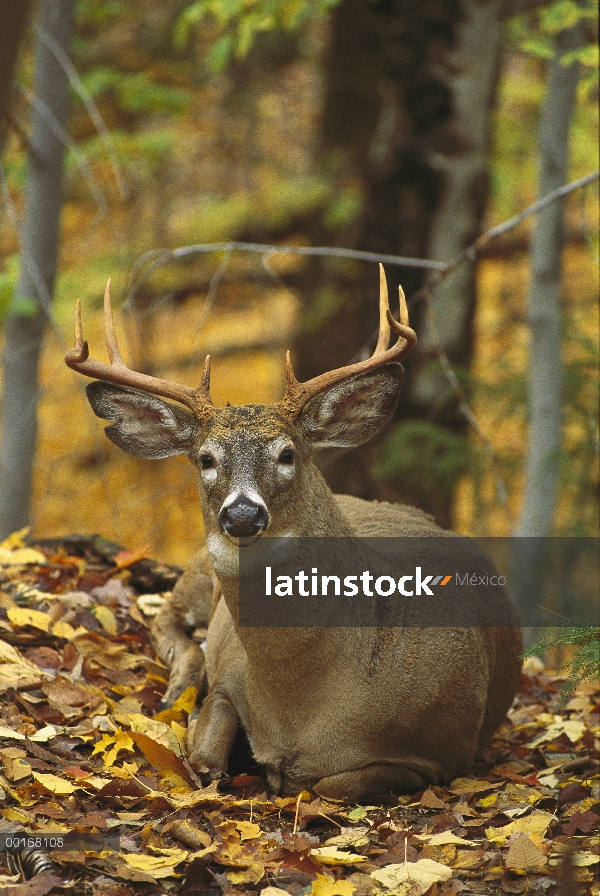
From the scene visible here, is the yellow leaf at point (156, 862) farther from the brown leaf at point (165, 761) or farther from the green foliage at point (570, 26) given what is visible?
the green foliage at point (570, 26)

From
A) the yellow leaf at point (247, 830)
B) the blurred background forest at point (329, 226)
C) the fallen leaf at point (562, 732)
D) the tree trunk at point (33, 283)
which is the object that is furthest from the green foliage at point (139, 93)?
the yellow leaf at point (247, 830)

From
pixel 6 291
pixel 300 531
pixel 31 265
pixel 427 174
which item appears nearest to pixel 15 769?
pixel 300 531

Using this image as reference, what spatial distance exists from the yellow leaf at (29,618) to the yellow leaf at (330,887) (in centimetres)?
242

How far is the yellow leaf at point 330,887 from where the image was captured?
3.79m

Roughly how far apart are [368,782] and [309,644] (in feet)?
1.98

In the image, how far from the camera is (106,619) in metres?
6.24

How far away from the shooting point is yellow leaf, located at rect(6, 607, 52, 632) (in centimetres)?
579

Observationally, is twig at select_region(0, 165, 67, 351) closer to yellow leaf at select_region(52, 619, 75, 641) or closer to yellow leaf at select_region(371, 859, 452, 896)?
yellow leaf at select_region(52, 619, 75, 641)

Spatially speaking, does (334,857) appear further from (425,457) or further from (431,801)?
(425,457)

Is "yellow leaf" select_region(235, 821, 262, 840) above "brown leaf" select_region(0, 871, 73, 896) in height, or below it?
below

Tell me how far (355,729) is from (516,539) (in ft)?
11.3

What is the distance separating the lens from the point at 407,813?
466 centimetres

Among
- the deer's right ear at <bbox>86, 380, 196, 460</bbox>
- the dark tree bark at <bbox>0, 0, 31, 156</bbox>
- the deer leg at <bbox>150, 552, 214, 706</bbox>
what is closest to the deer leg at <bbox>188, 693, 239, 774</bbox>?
the deer leg at <bbox>150, 552, 214, 706</bbox>

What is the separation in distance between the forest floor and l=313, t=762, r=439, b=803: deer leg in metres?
0.05
